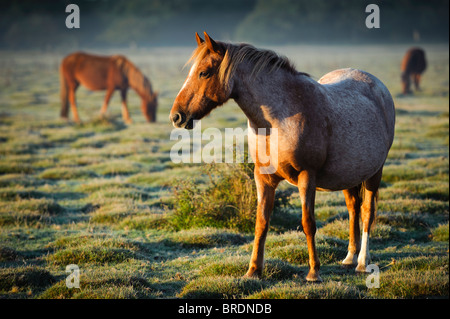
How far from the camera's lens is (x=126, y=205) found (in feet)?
31.0

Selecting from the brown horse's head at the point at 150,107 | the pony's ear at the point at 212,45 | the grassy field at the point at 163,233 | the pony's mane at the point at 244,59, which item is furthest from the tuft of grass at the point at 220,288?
the brown horse's head at the point at 150,107

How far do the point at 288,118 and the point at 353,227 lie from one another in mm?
2192

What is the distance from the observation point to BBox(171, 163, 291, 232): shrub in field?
8.07 metres

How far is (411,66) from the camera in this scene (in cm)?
3183

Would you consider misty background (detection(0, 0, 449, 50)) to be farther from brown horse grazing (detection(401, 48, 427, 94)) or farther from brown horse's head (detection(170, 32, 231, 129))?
brown horse's head (detection(170, 32, 231, 129))

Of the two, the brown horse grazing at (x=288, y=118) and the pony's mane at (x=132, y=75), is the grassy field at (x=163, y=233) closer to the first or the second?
the brown horse grazing at (x=288, y=118)

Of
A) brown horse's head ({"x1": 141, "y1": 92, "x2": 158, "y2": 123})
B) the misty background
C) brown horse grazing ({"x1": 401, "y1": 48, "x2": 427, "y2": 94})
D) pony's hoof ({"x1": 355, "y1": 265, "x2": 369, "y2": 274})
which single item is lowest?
pony's hoof ({"x1": 355, "y1": 265, "x2": 369, "y2": 274})

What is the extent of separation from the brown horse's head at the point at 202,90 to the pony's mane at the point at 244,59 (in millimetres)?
48

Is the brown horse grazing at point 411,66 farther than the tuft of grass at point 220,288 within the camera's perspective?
Yes

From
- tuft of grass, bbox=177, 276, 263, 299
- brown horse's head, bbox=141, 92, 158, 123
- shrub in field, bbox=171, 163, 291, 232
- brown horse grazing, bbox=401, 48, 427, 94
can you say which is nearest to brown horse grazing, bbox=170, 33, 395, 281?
tuft of grass, bbox=177, 276, 263, 299

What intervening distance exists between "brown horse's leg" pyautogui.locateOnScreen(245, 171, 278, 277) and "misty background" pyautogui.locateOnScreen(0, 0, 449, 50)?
87513 mm

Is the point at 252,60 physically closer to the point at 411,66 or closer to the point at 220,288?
the point at 220,288

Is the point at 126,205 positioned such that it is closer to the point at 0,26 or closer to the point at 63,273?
the point at 63,273

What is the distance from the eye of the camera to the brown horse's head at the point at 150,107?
2292 cm
